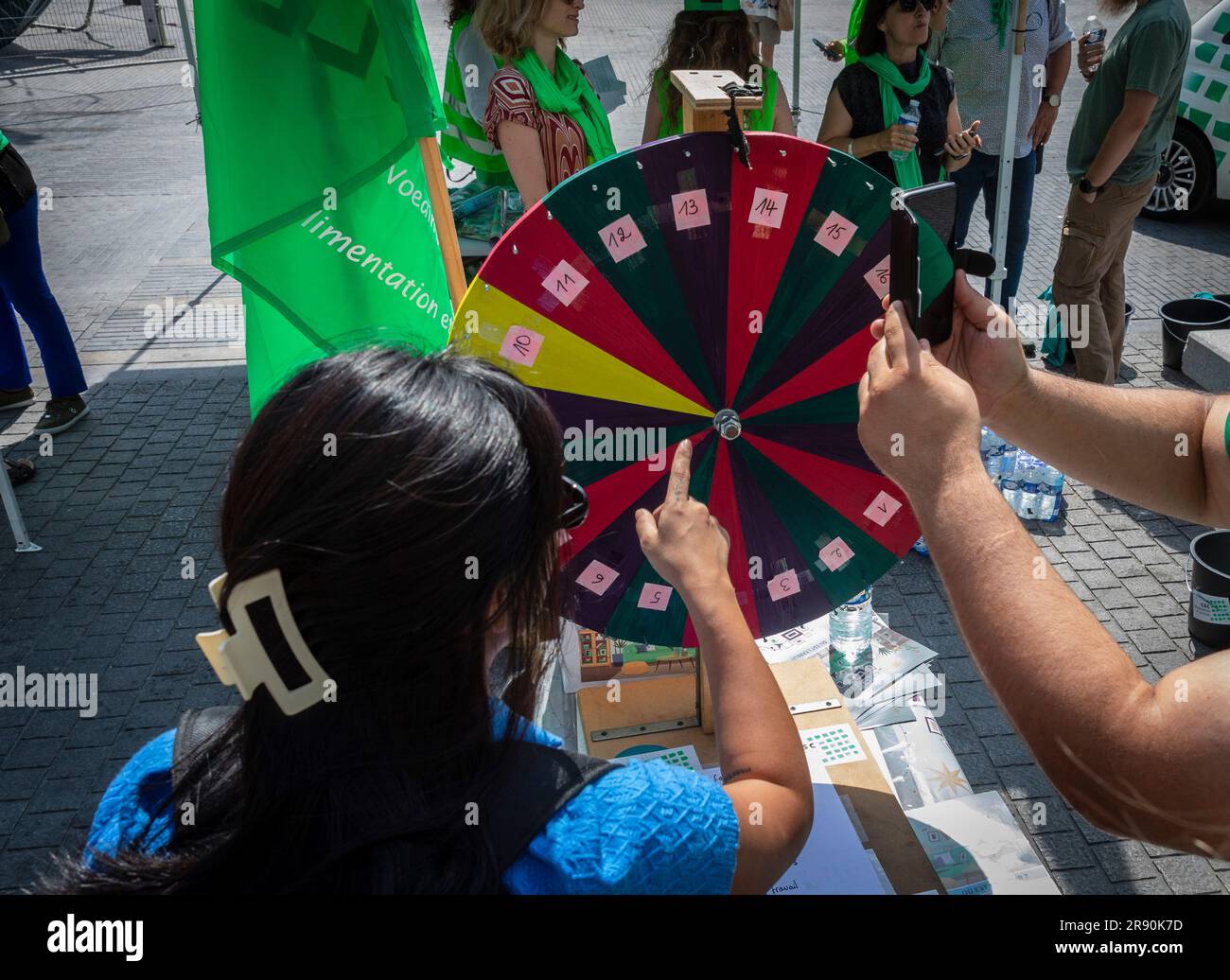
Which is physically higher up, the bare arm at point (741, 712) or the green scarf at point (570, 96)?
the green scarf at point (570, 96)

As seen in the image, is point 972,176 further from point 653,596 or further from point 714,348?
point 653,596

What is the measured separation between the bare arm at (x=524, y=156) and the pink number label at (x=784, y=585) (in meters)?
1.60

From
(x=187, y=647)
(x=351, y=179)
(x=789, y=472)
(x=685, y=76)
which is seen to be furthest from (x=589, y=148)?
(x=187, y=647)

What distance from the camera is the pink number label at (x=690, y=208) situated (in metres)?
1.76

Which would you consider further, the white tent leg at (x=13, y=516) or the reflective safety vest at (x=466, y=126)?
the white tent leg at (x=13, y=516)

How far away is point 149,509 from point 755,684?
3.90 m

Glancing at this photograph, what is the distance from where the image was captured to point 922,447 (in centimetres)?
123

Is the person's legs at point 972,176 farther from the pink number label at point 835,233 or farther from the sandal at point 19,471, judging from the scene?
the sandal at point 19,471

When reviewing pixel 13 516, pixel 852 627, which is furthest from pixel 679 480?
pixel 13 516

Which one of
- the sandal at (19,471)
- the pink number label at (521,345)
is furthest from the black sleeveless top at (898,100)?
the sandal at (19,471)

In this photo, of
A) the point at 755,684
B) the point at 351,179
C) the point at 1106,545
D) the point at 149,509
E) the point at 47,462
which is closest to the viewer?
the point at 755,684

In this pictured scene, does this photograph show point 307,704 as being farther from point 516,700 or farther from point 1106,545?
point 1106,545

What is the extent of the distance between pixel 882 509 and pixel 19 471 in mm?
4268

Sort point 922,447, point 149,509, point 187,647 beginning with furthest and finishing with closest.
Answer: point 149,509
point 187,647
point 922,447
